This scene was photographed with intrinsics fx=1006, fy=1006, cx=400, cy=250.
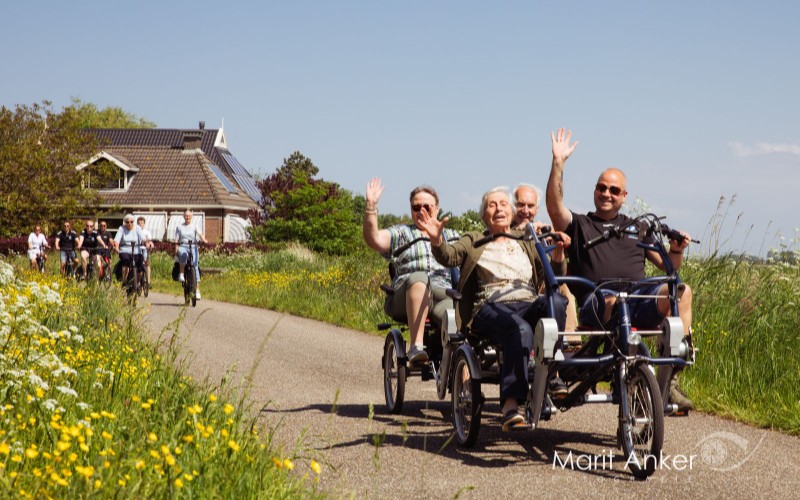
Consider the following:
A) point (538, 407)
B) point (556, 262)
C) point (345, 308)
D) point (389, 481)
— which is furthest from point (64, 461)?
point (345, 308)

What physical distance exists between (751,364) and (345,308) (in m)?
9.00

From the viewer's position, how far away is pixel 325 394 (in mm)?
8852

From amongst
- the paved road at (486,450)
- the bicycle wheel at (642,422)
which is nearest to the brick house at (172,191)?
the paved road at (486,450)

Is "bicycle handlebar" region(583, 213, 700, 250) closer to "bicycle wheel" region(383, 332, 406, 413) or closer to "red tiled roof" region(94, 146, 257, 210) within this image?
"bicycle wheel" region(383, 332, 406, 413)

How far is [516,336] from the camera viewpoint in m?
5.95

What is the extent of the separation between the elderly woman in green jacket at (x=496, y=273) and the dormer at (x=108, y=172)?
40.5m

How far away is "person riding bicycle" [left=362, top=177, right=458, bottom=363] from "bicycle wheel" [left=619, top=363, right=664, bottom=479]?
185 cm

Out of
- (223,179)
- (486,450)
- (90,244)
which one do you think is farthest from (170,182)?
(486,450)

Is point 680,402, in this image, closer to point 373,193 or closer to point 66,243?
point 373,193

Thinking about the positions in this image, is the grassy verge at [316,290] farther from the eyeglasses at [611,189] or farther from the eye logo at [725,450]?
the eye logo at [725,450]

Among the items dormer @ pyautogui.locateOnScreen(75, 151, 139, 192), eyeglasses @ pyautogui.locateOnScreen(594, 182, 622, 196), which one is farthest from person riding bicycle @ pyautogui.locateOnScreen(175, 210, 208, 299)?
dormer @ pyautogui.locateOnScreen(75, 151, 139, 192)

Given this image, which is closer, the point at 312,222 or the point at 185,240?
the point at 185,240

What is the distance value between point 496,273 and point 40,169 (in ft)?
121

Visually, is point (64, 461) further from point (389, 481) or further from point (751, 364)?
point (751, 364)
